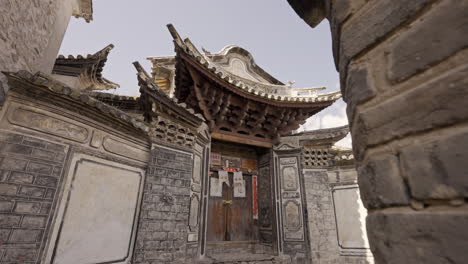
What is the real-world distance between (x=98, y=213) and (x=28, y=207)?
0.91 meters

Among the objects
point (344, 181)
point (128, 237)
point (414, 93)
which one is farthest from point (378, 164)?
point (344, 181)

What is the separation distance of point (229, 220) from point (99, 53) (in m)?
6.23

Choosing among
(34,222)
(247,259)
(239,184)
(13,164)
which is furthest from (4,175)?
(239,184)

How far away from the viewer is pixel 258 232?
6809 millimetres

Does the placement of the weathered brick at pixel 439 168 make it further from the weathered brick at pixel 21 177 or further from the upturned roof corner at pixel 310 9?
the weathered brick at pixel 21 177

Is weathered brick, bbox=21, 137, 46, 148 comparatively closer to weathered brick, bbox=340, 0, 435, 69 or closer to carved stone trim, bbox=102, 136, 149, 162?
carved stone trim, bbox=102, 136, 149, 162

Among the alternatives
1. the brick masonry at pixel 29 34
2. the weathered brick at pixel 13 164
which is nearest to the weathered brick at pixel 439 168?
the weathered brick at pixel 13 164

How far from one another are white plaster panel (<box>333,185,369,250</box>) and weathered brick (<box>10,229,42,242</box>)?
24.5ft

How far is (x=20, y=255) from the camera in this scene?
2.70m

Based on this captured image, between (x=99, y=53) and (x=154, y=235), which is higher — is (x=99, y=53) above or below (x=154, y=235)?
above

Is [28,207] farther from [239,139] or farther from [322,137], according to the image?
[322,137]

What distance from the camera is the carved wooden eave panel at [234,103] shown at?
→ 5438 mm

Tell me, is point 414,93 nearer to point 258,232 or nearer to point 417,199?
point 417,199

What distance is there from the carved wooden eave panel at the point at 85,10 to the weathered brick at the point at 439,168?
32.1 ft
